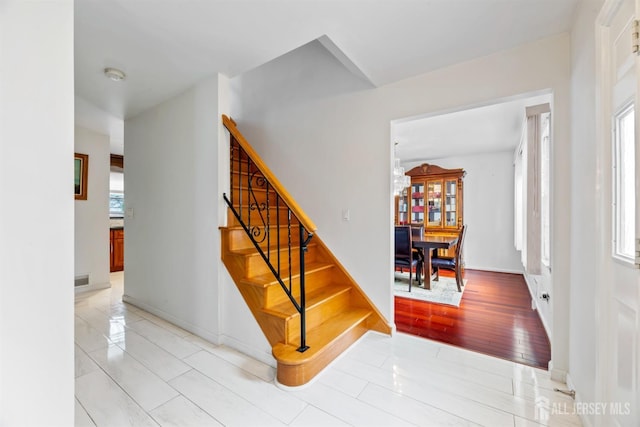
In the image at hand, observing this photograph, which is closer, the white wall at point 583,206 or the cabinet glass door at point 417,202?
the white wall at point 583,206

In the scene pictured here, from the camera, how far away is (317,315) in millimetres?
2238

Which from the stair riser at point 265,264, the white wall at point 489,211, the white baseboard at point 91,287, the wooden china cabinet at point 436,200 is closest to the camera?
the stair riser at point 265,264

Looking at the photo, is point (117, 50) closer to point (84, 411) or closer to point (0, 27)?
point (0, 27)

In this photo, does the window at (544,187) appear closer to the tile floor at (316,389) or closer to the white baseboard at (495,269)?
the tile floor at (316,389)

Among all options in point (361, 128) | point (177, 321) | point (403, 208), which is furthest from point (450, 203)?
point (177, 321)

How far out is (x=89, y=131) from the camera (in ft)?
12.9

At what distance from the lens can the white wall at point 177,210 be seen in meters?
Answer: 2.36

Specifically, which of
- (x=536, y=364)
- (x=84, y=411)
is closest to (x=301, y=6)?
(x=84, y=411)

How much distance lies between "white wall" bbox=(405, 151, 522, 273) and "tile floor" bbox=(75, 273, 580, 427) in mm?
4153

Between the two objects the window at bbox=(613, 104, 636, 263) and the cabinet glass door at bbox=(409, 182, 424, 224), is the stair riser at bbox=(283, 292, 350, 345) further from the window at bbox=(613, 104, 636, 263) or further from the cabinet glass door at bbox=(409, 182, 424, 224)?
the cabinet glass door at bbox=(409, 182, 424, 224)

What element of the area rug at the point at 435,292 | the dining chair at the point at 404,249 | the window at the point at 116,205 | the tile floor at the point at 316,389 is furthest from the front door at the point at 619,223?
the window at the point at 116,205

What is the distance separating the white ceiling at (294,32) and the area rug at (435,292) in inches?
108

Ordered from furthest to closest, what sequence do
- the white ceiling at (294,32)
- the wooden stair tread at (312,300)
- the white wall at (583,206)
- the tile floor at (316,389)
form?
the wooden stair tread at (312,300), the white ceiling at (294,32), the tile floor at (316,389), the white wall at (583,206)

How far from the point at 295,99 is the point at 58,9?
7.40 ft
